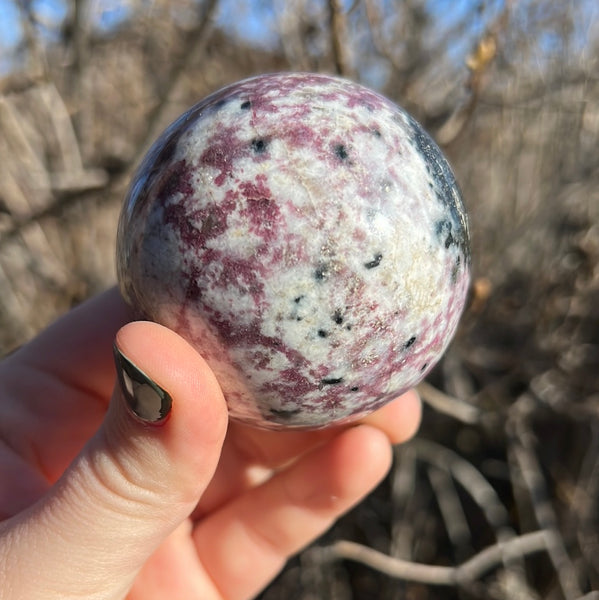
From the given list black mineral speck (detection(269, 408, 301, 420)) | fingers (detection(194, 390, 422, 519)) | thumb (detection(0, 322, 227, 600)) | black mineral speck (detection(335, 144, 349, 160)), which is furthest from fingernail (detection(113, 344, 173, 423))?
fingers (detection(194, 390, 422, 519))

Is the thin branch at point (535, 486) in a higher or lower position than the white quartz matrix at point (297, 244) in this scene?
lower

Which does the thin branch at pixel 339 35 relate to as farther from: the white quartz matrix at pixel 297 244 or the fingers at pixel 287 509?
the fingers at pixel 287 509

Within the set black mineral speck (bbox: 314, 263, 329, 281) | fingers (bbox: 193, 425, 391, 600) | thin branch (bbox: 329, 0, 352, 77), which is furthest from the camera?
fingers (bbox: 193, 425, 391, 600)

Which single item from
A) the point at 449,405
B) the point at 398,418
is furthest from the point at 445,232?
the point at 449,405

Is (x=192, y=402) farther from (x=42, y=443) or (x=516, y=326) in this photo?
(x=516, y=326)

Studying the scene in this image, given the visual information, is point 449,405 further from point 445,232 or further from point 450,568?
point 445,232

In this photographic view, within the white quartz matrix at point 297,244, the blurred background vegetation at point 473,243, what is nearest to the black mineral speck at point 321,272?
the white quartz matrix at point 297,244

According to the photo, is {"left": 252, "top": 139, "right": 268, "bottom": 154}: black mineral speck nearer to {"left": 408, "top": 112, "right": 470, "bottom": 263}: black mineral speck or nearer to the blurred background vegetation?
{"left": 408, "top": 112, "right": 470, "bottom": 263}: black mineral speck
